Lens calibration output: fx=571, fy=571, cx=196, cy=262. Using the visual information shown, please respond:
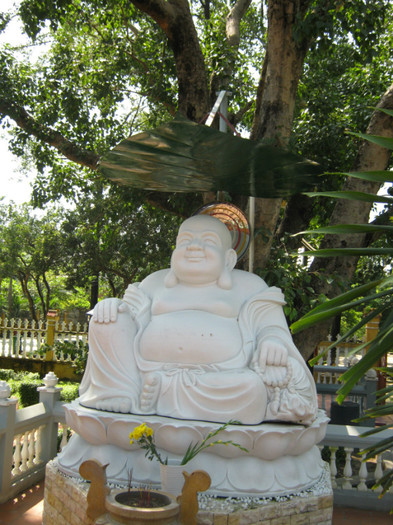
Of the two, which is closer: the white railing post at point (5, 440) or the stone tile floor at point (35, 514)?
the stone tile floor at point (35, 514)

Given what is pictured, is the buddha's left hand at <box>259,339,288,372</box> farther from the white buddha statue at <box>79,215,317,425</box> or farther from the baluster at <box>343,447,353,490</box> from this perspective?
the baluster at <box>343,447,353,490</box>

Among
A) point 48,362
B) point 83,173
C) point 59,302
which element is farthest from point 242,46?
point 59,302

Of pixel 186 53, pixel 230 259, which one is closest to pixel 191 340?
pixel 230 259

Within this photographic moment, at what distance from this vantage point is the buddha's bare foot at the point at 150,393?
3.96 metres

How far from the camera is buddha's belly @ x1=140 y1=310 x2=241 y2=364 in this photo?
4.10 metres

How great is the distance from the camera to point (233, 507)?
3494 mm

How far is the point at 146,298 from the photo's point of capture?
4.68 meters

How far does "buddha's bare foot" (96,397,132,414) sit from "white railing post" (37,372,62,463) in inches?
63.1

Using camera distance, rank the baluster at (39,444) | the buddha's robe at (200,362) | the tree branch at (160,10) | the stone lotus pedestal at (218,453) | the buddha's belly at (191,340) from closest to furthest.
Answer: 1. the stone lotus pedestal at (218,453)
2. the buddha's robe at (200,362)
3. the buddha's belly at (191,340)
4. the baluster at (39,444)
5. the tree branch at (160,10)

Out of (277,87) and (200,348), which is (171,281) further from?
(277,87)

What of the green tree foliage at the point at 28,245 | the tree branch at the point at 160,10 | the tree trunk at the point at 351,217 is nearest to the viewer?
the tree trunk at the point at 351,217

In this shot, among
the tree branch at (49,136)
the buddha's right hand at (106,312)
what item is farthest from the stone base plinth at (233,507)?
the tree branch at (49,136)

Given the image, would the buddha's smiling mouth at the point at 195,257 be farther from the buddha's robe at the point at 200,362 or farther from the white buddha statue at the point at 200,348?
the buddha's robe at the point at 200,362

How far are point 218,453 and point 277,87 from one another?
3941 millimetres
